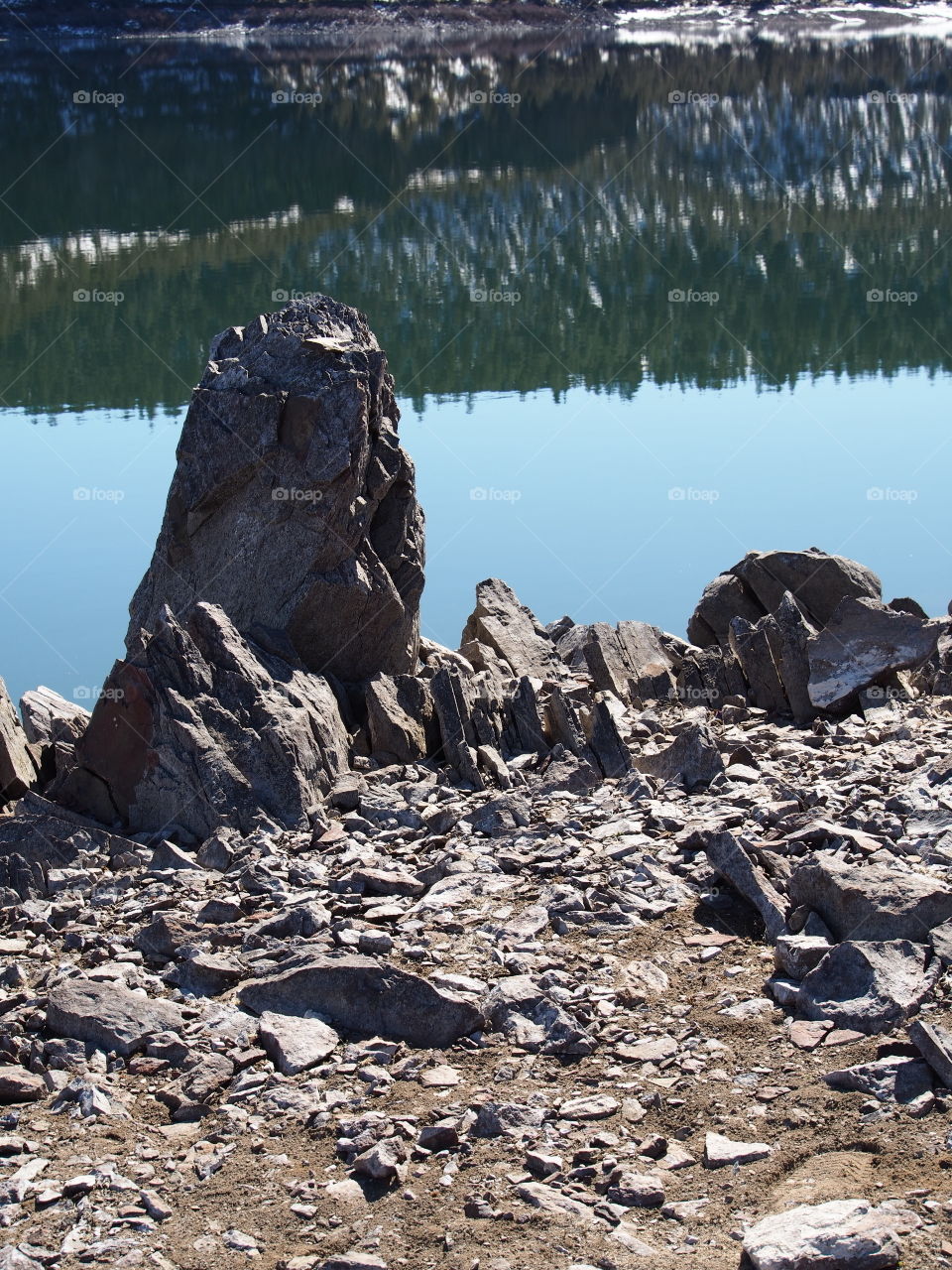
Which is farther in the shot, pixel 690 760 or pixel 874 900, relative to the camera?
pixel 690 760

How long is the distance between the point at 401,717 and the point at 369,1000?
13.8 feet

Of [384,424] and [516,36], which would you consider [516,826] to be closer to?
[384,424]

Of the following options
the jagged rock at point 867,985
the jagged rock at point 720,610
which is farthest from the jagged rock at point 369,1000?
the jagged rock at point 720,610

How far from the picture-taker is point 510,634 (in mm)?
13516

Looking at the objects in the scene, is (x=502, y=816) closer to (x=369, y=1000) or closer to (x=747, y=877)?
(x=747, y=877)

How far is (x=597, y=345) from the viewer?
29.6 metres

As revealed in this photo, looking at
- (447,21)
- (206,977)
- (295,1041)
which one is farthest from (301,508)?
(447,21)

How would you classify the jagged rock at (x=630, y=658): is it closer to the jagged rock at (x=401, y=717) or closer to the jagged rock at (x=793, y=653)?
the jagged rock at (x=793, y=653)

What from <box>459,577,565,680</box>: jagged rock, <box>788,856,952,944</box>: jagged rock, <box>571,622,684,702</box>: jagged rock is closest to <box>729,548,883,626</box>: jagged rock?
<box>571,622,684,702</box>: jagged rock

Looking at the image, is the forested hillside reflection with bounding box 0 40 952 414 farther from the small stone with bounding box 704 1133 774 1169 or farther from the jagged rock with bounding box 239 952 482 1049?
the small stone with bounding box 704 1133 774 1169

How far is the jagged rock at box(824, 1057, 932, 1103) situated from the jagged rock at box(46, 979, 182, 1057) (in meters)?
3.16

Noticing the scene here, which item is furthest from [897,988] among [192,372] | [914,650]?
[192,372]

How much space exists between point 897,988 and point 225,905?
371 centimetres

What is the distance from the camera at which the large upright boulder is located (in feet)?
38.7
